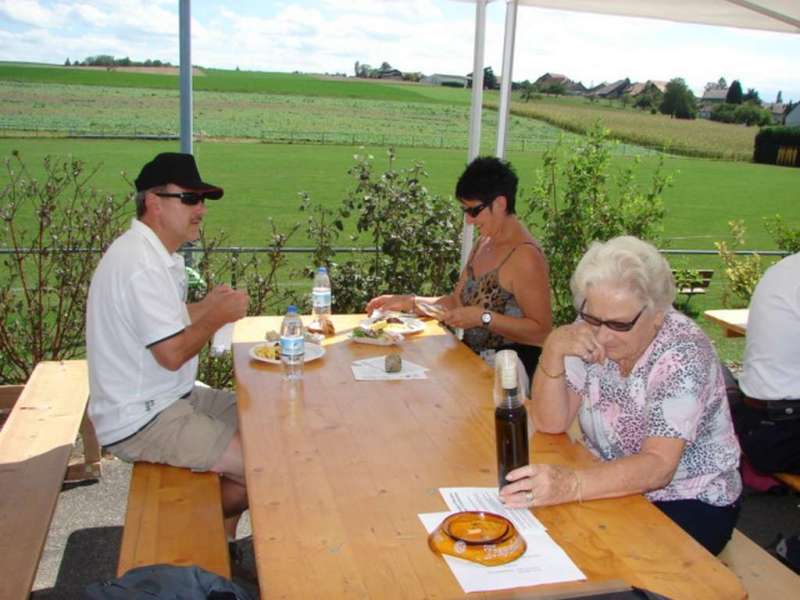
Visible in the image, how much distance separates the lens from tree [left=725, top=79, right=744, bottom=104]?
34.3ft

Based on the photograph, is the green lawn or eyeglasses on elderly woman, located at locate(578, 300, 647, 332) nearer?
eyeglasses on elderly woman, located at locate(578, 300, 647, 332)

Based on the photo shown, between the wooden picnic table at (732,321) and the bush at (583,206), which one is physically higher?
the bush at (583,206)

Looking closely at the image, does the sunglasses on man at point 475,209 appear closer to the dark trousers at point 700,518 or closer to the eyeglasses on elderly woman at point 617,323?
the eyeglasses on elderly woman at point 617,323

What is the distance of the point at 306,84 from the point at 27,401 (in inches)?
307

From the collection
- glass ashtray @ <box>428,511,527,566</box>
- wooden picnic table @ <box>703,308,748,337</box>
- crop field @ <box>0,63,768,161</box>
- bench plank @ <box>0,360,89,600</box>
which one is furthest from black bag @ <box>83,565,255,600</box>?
crop field @ <box>0,63,768,161</box>

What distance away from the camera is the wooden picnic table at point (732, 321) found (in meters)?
4.68

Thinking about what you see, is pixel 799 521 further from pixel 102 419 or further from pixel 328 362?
pixel 102 419

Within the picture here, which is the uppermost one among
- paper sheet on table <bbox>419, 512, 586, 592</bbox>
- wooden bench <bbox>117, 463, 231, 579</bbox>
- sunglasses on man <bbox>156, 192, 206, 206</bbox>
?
sunglasses on man <bbox>156, 192, 206, 206</bbox>

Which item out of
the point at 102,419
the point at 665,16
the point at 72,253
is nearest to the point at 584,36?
the point at 665,16

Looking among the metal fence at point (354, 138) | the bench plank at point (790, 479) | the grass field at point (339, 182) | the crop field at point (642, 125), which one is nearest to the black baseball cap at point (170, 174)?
the bench plank at point (790, 479)

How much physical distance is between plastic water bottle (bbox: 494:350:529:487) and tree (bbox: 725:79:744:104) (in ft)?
32.7

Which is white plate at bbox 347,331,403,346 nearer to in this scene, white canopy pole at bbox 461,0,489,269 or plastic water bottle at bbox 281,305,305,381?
plastic water bottle at bbox 281,305,305,381

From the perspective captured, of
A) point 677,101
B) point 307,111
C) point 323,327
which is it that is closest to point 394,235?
point 323,327

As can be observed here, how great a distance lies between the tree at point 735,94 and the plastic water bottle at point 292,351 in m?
9.30
